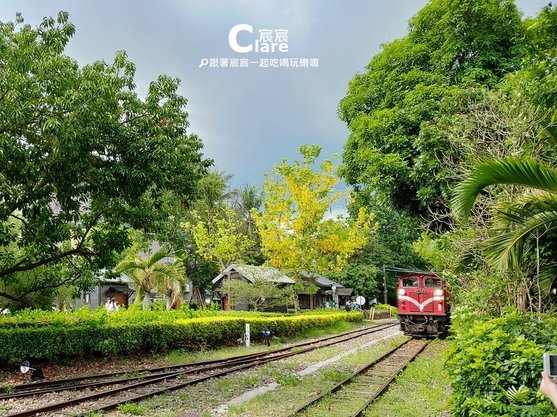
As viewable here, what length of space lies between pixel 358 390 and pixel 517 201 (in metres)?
4.84

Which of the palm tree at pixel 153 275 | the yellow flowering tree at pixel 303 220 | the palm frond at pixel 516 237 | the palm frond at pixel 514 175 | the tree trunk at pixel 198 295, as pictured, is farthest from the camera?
the tree trunk at pixel 198 295

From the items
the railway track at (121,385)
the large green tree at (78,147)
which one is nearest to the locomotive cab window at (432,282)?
the railway track at (121,385)

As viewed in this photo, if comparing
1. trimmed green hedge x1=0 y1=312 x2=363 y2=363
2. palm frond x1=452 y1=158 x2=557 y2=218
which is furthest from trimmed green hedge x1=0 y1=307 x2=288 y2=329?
palm frond x1=452 y1=158 x2=557 y2=218

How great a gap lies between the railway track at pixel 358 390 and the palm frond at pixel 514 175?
370 centimetres

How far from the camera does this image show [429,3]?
46.4 feet

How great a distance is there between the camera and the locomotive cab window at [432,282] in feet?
65.7

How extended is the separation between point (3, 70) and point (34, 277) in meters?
8.00

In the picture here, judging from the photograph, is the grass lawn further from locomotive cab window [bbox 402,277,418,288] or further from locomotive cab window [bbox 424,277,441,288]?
locomotive cab window [bbox 402,277,418,288]

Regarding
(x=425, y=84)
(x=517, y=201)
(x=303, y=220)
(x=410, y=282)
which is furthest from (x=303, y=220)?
(x=517, y=201)

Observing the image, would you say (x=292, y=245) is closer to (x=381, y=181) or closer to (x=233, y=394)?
(x=381, y=181)

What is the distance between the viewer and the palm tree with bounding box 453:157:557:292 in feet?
18.0

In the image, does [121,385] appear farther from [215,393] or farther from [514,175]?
[514,175]

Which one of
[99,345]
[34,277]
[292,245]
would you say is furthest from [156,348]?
[292,245]

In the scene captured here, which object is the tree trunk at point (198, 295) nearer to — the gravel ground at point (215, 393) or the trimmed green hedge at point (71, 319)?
the trimmed green hedge at point (71, 319)
